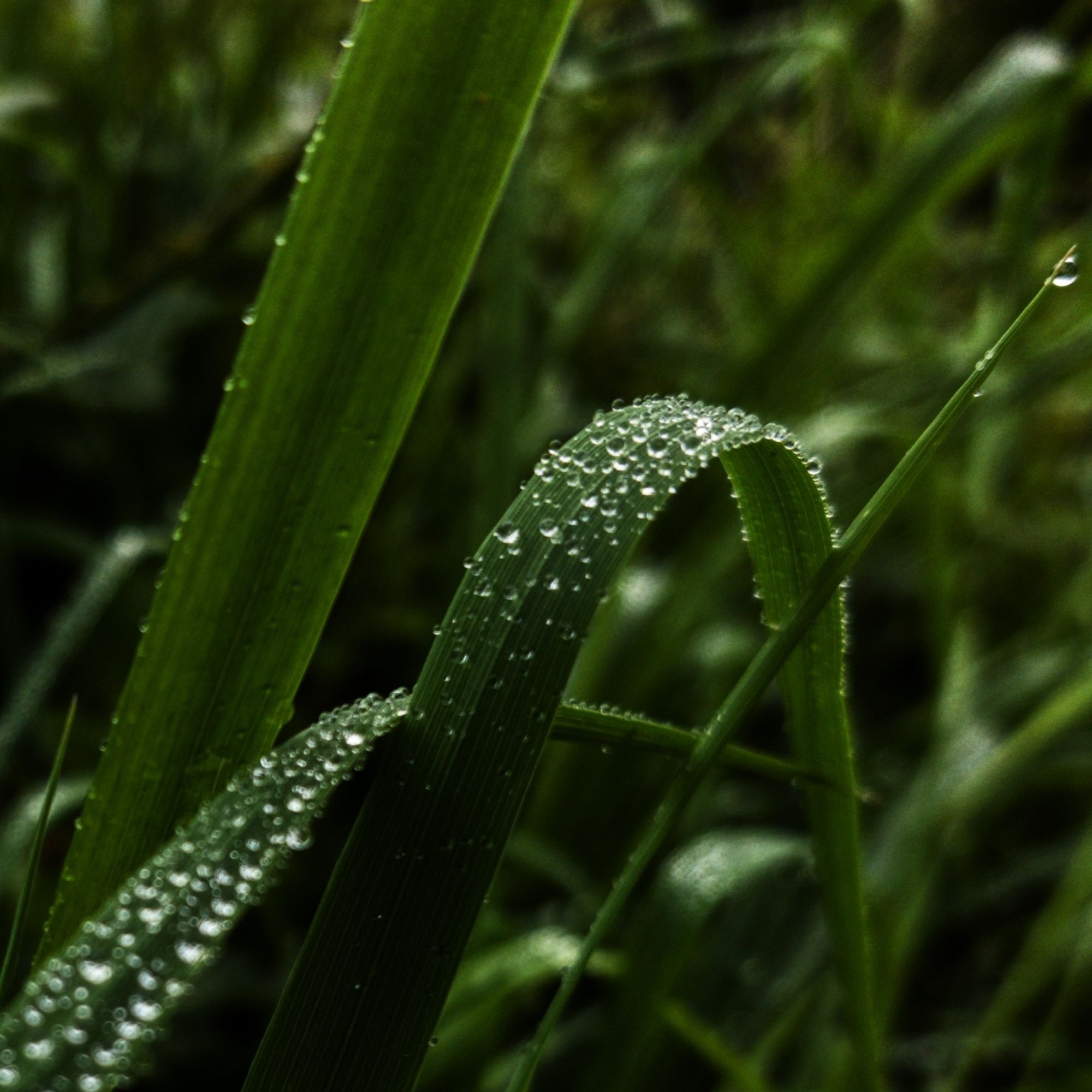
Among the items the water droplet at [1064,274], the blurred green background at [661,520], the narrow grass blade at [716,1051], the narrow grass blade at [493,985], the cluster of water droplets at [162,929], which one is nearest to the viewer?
the cluster of water droplets at [162,929]

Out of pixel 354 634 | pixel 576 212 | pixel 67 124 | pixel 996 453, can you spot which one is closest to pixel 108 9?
pixel 67 124

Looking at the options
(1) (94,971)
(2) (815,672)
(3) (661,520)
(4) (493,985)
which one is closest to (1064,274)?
(2) (815,672)

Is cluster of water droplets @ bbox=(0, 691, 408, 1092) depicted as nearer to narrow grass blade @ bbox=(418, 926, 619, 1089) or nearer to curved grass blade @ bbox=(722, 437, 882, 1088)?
curved grass blade @ bbox=(722, 437, 882, 1088)

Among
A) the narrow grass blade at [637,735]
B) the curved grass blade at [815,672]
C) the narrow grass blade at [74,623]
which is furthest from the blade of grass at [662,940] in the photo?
the narrow grass blade at [74,623]

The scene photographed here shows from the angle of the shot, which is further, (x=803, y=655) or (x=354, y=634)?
(x=354, y=634)

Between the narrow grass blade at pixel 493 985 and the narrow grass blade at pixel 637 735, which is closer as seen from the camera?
the narrow grass blade at pixel 637 735

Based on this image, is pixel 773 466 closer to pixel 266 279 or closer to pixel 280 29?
pixel 266 279

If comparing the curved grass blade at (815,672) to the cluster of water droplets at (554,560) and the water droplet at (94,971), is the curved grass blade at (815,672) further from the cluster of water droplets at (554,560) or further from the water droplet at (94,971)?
the water droplet at (94,971)
